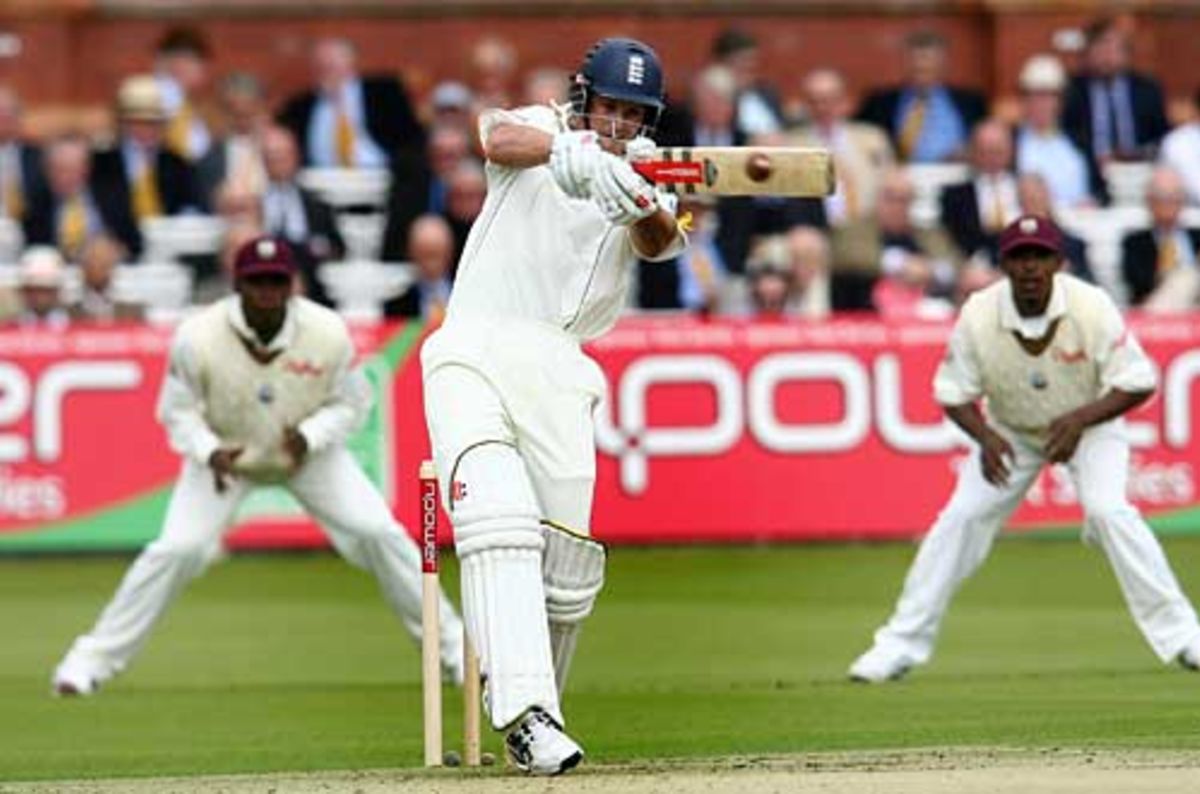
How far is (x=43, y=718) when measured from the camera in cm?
1379

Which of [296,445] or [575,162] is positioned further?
[296,445]

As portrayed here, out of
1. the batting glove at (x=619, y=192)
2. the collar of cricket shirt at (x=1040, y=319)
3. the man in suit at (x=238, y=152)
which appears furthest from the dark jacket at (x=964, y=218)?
the batting glove at (x=619, y=192)

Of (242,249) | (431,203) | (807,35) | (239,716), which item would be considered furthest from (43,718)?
(807,35)

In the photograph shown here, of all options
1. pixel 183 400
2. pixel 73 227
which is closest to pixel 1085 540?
pixel 183 400

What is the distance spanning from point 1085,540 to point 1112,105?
344 inches

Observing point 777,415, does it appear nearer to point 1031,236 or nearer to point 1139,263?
point 1139,263

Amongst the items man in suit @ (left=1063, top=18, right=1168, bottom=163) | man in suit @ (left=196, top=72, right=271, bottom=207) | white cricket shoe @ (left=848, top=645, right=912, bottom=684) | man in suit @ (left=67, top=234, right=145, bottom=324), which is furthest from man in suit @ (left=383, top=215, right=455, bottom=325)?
white cricket shoe @ (left=848, top=645, right=912, bottom=684)

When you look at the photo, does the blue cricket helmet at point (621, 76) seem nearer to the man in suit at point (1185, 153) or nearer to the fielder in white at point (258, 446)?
the fielder in white at point (258, 446)

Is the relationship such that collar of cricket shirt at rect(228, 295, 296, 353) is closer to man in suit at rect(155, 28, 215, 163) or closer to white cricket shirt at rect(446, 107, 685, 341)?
white cricket shirt at rect(446, 107, 685, 341)

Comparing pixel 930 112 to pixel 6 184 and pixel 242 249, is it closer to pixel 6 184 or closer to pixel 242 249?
pixel 6 184

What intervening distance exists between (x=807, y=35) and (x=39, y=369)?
7080 millimetres

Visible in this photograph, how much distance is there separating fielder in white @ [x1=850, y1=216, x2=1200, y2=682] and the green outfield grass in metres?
0.26

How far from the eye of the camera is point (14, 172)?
2206 cm

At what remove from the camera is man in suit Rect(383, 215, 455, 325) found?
21141mm
